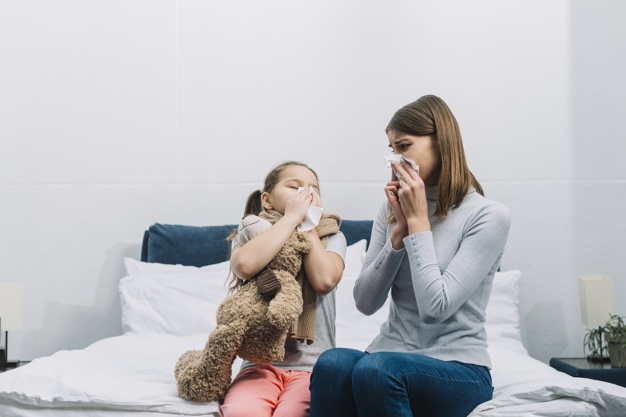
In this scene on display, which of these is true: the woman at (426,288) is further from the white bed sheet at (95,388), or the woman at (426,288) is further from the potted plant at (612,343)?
the potted plant at (612,343)

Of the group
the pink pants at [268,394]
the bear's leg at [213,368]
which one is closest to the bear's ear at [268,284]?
the bear's leg at [213,368]

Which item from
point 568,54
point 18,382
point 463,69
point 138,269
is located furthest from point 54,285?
point 568,54

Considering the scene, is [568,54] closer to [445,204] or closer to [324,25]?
[324,25]

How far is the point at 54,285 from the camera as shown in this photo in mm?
3299

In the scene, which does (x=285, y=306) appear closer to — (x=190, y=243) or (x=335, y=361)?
(x=335, y=361)

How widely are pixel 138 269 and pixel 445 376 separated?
1.73 metres

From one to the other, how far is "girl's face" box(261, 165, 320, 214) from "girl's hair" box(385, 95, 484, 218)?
1.15ft

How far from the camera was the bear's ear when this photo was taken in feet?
5.98

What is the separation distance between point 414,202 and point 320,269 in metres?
0.32

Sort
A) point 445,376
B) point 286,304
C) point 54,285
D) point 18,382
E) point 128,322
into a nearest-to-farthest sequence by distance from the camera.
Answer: point 445,376 → point 286,304 → point 18,382 → point 128,322 → point 54,285

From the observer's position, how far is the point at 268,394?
1.80 m

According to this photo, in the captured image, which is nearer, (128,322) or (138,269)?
(128,322)

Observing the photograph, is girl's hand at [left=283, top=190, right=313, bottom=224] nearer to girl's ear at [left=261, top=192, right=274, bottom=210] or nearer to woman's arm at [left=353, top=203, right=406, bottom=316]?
girl's ear at [left=261, top=192, right=274, bottom=210]

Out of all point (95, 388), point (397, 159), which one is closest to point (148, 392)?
point (95, 388)
